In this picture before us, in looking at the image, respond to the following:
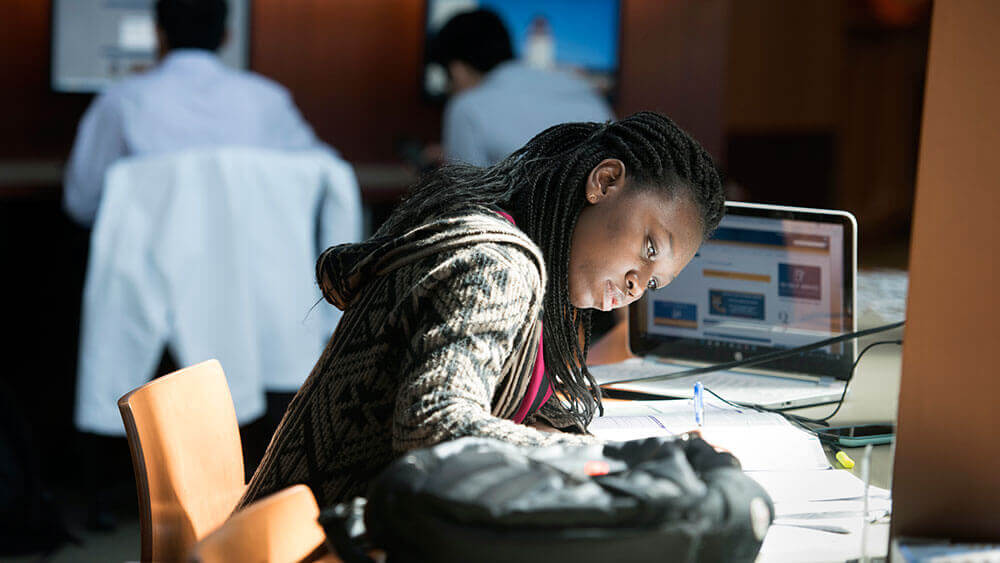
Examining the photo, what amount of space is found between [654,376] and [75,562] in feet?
5.14

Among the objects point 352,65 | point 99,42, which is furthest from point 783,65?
point 99,42

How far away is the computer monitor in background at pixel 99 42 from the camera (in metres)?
3.18

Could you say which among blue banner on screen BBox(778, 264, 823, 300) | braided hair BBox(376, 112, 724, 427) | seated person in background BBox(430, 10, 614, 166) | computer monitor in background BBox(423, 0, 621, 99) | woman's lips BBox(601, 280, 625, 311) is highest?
computer monitor in background BBox(423, 0, 621, 99)

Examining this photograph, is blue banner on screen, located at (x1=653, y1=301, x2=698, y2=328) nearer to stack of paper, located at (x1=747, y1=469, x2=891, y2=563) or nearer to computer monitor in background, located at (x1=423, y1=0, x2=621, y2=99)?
stack of paper, located at (x1=747, y1=469, x2=891, y2=563)

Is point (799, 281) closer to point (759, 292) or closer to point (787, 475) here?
point (759, 292)

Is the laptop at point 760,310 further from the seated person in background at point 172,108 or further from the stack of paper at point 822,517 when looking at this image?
the seated person in background at point 172,108

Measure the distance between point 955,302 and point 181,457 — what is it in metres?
0.90

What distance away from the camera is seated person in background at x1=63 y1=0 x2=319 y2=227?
8.45ft

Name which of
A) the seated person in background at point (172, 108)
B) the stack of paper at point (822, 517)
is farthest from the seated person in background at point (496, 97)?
the stack of paper at point (822, 517)

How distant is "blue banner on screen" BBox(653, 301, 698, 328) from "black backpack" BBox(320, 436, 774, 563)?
0.82 m

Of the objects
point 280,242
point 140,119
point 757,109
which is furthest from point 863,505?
point 757,109

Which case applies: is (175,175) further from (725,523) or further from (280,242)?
(725,523)

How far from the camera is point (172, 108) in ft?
8.50

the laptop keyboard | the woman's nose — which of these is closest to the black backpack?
the woman's nose
